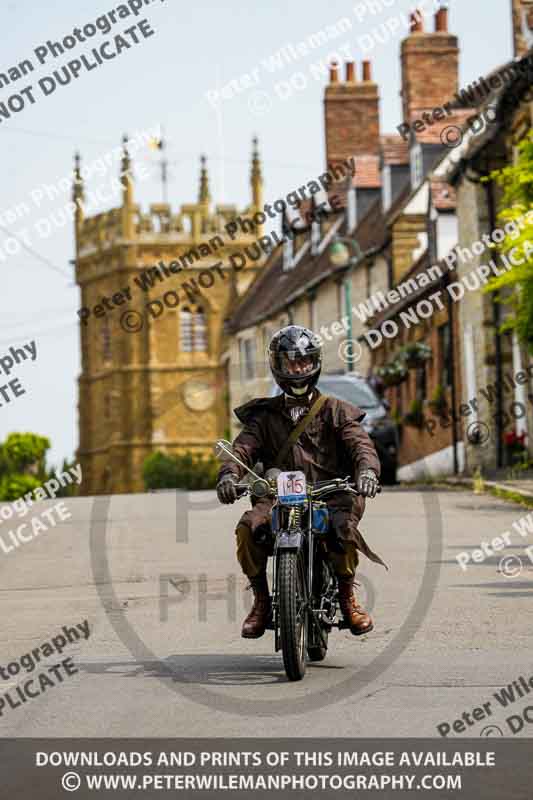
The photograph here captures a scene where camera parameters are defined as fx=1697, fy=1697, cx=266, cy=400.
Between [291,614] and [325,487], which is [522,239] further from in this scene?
[291,614]

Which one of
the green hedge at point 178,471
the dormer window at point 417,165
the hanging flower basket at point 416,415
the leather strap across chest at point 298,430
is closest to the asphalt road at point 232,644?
the leather strap across chest at point 298,430

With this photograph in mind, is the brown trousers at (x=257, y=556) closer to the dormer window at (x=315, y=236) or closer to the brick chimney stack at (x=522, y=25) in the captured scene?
the brick chimney stack at (x=522, y=25)

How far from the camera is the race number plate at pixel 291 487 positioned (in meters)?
8.12

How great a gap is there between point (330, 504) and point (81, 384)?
102851mm

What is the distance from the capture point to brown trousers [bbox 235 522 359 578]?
27.3ft

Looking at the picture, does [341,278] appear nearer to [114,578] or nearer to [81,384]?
[114,578]

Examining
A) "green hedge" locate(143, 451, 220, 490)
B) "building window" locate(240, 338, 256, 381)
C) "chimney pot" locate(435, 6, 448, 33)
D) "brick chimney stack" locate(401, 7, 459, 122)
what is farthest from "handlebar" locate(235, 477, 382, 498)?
"green hedge" locate(143, 451, 220, 490)

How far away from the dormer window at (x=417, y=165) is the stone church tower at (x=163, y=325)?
183 feet

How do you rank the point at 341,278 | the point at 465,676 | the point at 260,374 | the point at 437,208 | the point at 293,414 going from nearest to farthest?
the point at 465,676 → the point at 293,414 → the point at 437,208 → the point at 341,278 → the point at 260,374

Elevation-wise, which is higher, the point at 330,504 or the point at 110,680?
the point at 330,504

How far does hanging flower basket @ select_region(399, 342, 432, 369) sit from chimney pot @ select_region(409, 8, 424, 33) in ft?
36.4

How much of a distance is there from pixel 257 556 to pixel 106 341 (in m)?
101

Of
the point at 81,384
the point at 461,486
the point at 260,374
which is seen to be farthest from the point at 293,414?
the point at 81,384

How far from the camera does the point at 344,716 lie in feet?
23.1
